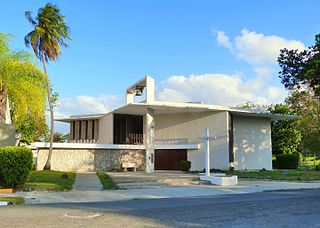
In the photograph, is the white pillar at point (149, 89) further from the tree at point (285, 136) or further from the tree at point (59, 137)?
the tree at point (59, 137)

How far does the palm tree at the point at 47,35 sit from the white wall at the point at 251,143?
16347 millimetres

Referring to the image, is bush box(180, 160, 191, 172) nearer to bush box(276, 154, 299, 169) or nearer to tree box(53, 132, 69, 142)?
bush box(276, 154, 299, 169)

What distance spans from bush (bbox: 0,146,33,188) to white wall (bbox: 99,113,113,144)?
18.1 metres

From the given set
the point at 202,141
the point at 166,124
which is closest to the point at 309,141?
the point at 202,141

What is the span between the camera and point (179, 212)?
32.2ft

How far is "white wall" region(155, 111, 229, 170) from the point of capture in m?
32.3

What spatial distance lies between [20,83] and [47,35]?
6.48m

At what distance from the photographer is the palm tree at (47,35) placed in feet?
90.8

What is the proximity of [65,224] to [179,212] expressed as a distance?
10.2ft

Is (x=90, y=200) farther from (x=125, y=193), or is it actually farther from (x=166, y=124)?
(x=166, y=124)

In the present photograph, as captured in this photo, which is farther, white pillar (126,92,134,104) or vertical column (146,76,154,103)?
white pillar (126,92,134,104)

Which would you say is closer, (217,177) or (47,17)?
(217,177)

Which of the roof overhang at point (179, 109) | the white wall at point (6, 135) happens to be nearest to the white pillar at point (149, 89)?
the roof overhang at point (179, 109)

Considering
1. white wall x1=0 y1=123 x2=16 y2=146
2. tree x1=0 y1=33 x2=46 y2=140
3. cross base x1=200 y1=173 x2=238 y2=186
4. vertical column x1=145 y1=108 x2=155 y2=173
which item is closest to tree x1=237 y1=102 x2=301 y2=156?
vertical column x1=145 y1=108 x2=155 y2=173
